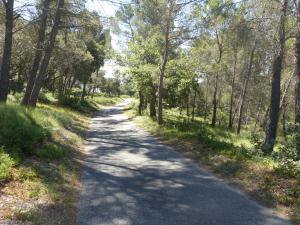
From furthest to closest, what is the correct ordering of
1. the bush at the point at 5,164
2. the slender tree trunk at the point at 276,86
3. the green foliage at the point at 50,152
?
the slender tree trunk at the point at 276,86, the green foliage at the point at 50,152, the bush at the point at 5,164

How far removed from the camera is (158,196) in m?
6.89

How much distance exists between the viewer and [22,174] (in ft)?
23.4

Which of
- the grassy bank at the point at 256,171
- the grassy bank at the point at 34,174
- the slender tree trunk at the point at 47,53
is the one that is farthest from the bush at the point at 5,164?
the slender tree trunk at the point at 47,53

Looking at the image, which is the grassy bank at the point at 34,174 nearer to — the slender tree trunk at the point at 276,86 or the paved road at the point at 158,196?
the paved road at the point at 158,196

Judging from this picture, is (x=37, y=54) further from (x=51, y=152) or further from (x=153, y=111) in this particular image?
(x=153, y=111)

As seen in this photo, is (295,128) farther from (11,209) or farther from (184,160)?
(11,209)

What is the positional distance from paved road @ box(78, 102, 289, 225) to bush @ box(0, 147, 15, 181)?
1.57m

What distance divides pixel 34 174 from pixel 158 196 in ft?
8.99

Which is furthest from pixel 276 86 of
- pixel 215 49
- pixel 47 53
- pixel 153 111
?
pixel 215 49

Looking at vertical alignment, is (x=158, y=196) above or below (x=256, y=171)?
below

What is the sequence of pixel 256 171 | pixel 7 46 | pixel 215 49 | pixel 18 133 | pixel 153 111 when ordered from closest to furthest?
pixel 256 171
pixel 18 133
pixel 7 46
pixel 153 111
pixel 215 49

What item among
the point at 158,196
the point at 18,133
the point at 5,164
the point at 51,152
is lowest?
the point at 158,196

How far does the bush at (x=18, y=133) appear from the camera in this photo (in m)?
8.46

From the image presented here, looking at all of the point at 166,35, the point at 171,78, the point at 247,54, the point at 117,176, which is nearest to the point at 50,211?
the point at 117,176
